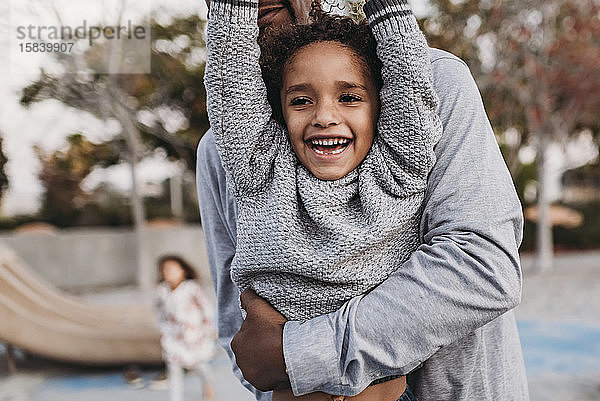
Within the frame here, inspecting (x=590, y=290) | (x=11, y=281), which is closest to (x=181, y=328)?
(x=11, y=281)

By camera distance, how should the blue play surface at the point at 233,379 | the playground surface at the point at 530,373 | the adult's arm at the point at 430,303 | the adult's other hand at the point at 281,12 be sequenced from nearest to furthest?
1. the adult's arm at the point at 430,303
2. the adult's other hand at the point at 281,12
3. the playground surface at the point at 530,373
4. the blue play surface at the point at 233,379

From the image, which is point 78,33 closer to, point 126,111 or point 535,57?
point 126,111

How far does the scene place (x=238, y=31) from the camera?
111cm

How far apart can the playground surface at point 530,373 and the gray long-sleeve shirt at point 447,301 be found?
426 cm

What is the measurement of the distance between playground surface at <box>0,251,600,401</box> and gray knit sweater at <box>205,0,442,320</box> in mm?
4432

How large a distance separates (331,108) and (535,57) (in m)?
11.4

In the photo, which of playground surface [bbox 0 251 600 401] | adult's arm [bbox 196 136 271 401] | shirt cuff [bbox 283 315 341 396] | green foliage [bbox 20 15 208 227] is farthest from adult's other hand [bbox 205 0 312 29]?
green foliage [bbox 20 15 208 227]

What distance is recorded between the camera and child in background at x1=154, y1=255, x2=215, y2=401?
17.0 feet

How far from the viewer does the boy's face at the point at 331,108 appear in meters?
1.12

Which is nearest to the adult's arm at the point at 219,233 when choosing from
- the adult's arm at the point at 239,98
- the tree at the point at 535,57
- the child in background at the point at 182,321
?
the adult's arm at the point at 239,98

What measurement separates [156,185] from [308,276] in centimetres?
1467

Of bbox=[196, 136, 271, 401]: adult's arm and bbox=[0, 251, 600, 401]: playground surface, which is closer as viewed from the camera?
bbox=[196, 136, 271, 401]: adult's arm

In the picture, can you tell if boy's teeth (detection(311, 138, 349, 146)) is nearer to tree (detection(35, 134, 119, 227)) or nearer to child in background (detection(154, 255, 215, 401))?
child in background (detection(154, 255, 215, 401))

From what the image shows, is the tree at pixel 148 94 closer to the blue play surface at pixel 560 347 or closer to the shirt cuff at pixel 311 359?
the blue play surface at pixel 560 347
